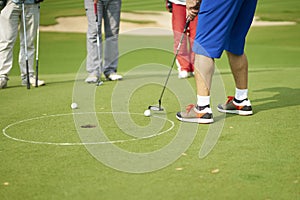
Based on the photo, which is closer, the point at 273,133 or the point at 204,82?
the point at 273,133

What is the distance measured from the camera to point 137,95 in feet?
20.1

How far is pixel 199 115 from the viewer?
4734mm

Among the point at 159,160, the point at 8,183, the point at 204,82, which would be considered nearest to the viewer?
the point at 8,183

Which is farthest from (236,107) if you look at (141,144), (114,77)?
(114,77)

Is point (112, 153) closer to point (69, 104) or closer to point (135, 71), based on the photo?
point (69, 104)

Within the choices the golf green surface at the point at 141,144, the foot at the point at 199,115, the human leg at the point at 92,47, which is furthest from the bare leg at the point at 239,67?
the human leg at the point at 92,47

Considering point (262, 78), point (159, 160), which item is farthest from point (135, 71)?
point (159, 160)

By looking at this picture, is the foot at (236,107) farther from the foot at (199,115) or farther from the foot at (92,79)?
the foot at (92,79)

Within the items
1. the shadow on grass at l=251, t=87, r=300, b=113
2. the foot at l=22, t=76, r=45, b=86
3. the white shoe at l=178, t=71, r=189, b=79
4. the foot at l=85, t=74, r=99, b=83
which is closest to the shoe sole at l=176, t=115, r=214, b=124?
the shadow on grass at l=251, t=87, r=300, b=113

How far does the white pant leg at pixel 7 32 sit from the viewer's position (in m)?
7.07

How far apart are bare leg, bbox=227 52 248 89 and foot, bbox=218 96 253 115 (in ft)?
0.46

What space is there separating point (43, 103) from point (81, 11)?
1461 centimetres

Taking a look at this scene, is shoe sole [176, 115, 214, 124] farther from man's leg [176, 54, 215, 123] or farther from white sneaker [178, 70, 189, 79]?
white sneaker [178, 70, 189, 79]

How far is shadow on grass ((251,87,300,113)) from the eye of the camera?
5.43 meters
